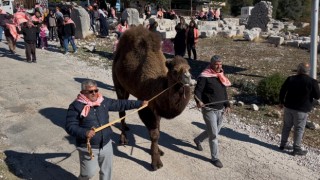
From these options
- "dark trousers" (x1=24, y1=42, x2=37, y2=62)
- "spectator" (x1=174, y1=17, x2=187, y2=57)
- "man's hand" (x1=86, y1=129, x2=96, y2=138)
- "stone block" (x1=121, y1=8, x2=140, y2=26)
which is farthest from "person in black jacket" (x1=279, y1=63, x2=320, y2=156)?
"stone block" (x1=121, y1=8, x2=140, y2=26)

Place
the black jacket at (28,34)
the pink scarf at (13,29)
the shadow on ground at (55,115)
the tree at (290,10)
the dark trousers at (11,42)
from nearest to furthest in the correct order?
the shadow on ground at (55,115)
the black jacket at (28,34)
the pink scarf at (13,29)
the dark trousers at (11,42)
the tree at (290,10)

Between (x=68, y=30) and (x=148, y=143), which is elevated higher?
(x=68, y=30)

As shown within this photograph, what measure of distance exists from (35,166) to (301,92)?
511cm

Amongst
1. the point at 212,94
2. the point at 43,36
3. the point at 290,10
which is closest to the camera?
the point at 212,94

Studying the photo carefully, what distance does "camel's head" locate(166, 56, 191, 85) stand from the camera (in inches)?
217

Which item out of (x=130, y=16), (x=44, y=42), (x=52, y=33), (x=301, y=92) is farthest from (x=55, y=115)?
(x=130, y=16)

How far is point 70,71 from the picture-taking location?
13.3 meters

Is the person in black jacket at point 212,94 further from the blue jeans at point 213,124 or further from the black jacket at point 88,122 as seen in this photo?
the black jacket at point 88,122

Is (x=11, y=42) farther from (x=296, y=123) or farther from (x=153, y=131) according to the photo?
(x=296, y=123)

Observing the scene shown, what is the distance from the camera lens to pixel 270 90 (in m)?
9.65

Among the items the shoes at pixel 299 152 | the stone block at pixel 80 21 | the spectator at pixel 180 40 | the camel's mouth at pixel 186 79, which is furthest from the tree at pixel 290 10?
the camel's mouth at pixel 186 79

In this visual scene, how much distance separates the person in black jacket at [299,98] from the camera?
671cm

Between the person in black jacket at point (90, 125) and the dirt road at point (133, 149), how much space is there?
1220 mm

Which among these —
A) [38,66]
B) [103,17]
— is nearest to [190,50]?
[38,66]
